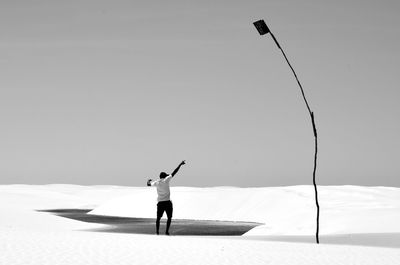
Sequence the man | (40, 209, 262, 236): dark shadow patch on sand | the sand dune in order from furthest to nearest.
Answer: the sand dune
(40, 209, 262, 236): dark shadow patch on sand
the man

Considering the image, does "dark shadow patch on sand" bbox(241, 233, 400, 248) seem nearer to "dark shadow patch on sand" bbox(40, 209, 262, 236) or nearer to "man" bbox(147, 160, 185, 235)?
"man" bbox(147, 160, 185, 235)

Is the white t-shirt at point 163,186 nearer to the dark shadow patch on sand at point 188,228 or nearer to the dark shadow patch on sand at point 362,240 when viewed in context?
the dark shadow patch on sand at point 362,240

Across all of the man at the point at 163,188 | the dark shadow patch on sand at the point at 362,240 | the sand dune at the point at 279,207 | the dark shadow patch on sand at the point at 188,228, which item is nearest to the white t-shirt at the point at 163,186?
the man at the point at 163,188

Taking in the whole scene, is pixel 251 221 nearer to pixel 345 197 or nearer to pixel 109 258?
pixel 345 197

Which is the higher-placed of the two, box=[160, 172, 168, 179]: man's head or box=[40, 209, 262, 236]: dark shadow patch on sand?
box=[160, 172, 168, 179]: man's head

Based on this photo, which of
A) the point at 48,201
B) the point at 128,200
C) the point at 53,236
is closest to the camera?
the point at 53,236

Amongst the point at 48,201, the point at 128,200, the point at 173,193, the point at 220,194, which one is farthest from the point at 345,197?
the point at 48,201

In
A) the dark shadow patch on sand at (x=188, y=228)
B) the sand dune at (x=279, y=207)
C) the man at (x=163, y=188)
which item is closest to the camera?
the man at (x=163, y=188)

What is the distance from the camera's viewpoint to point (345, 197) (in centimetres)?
4509

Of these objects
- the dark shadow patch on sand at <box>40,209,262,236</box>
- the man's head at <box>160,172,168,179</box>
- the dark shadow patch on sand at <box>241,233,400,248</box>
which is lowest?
the dark shadow patch on sand at <box>241,233,400,248</box>

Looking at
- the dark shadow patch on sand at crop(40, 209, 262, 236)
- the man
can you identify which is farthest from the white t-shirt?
the dark shadow patch on sand at crop(40, 209, 262, 236)

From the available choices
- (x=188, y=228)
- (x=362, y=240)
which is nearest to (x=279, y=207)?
(x=188, y=228)

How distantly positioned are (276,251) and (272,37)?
4.63 m

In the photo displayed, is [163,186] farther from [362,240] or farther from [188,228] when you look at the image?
[188,228]
